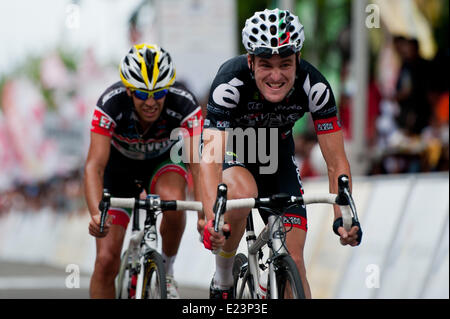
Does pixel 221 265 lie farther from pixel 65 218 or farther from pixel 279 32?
pixel 65 218

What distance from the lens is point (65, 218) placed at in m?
23.0

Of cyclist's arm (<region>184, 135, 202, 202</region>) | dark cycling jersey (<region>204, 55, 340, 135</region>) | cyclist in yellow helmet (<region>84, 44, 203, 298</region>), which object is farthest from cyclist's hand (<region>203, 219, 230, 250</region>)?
cyclist's arm (<region>184, 135, 202, 202</region>)

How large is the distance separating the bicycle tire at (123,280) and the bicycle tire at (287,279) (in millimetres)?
2158

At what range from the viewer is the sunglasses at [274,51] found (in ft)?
18.2

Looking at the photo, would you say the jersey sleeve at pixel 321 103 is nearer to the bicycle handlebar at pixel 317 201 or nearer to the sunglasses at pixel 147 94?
the bicycle handlebar at pixel 317 201

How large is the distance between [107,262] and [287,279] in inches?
108

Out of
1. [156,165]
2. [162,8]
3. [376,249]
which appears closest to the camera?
[156,165]

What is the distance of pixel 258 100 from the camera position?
19.5 feet

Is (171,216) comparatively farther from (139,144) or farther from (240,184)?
(240,184)

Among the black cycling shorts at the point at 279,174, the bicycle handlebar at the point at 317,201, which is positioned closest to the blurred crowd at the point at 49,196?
the black cycling shorts at the point at 279,174

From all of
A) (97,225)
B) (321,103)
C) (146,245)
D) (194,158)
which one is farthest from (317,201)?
(194,158)

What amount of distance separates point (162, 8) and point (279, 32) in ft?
33.2
